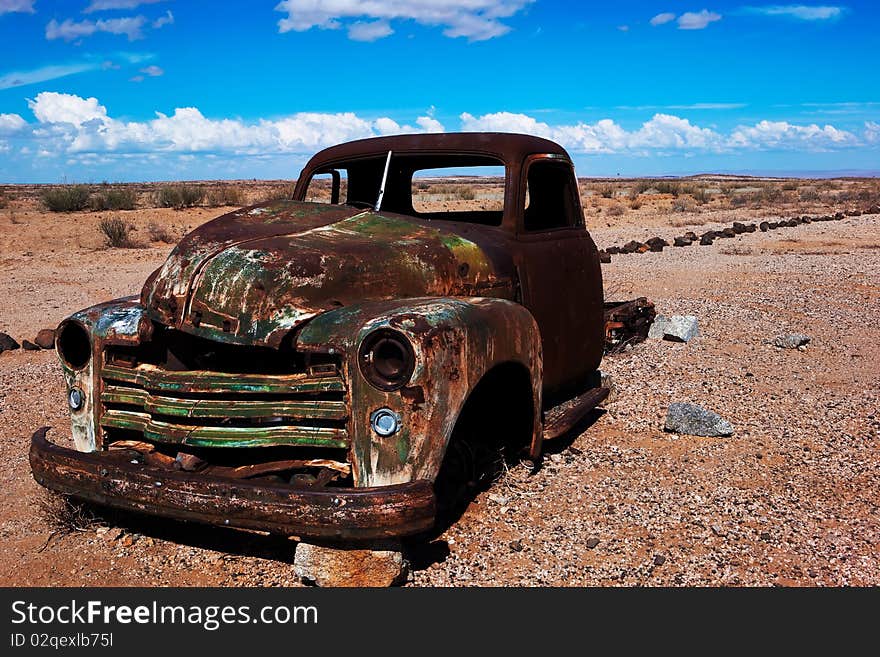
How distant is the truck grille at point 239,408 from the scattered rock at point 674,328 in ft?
17.5

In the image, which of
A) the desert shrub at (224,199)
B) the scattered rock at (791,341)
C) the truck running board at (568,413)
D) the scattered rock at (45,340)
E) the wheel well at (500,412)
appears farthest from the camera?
the desert shrub at (224,199)

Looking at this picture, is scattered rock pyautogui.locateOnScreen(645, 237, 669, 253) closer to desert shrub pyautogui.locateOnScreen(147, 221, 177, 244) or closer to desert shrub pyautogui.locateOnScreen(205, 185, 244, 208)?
desert shrub pyautogui.locateOnScreen(147, 221, 177, 244)

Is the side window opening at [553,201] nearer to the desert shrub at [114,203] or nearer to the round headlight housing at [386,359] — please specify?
the round headlight housing at [386,359]

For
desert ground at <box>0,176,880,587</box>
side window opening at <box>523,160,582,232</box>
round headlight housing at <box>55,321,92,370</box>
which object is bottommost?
desert ground at <box>0,176,880,587</box>

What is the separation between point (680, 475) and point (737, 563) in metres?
1.01

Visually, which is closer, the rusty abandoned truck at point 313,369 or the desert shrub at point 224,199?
the rusty abandoned truck at point 313,369

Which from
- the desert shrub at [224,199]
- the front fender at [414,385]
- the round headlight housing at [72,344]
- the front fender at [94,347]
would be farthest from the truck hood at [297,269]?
the desert shrub at [224,199]

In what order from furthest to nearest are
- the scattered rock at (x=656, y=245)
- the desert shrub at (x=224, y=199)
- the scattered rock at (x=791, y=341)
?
the desert shrub at (x=224, y=199), the scattered rock at (x=656, y=245), the scattered rock at (x=791, y=341)

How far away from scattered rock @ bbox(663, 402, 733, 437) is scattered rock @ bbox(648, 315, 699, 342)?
8.62 feet

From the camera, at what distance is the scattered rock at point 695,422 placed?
505 cm

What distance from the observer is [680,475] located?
14.5ft

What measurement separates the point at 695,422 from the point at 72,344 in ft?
11.7

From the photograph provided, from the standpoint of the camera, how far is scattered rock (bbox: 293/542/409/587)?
3055 mm

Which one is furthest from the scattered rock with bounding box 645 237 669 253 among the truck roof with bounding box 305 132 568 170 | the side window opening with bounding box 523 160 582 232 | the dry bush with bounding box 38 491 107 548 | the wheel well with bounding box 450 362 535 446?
the dry bush with bounding box 38 491 107 548
